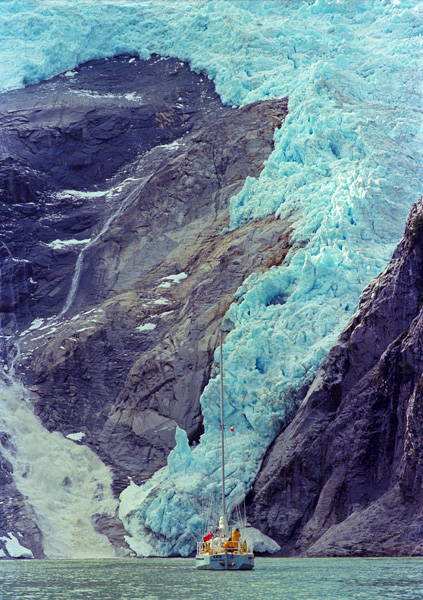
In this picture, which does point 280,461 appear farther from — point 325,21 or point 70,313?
point 325,21

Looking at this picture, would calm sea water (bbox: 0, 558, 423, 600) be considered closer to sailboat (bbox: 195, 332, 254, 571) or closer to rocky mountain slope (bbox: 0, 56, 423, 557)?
sailboat (bbox: 195, 332, 254, 571)

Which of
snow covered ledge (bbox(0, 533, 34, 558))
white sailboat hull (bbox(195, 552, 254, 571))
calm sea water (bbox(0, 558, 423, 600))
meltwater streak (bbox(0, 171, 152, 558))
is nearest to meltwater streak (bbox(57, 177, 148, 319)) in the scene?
meltwater streak (bbox(0, 171, 152, 558))

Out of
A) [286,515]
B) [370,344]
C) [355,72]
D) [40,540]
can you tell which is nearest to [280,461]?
[286,515]

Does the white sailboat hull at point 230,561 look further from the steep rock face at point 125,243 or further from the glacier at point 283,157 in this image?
the steep rock face at point 125,243

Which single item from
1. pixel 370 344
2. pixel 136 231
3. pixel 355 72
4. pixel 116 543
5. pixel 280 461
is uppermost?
pixel 355 72

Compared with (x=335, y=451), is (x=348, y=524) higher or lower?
lower
